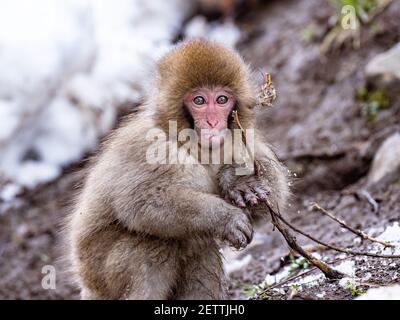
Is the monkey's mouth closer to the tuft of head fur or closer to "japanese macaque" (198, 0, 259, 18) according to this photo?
the tuft of head fur

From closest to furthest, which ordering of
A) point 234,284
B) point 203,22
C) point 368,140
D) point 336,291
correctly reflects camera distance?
point 336,291
point 234,284
point 368,140
point 203,22

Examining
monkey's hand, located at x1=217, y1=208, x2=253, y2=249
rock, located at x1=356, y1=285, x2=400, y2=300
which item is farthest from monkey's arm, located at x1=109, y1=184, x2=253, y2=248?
rock, located at x1=356, y1=285, x2=400, y2=300

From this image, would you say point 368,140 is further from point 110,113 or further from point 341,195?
point 110,113

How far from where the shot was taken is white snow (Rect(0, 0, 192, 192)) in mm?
8391

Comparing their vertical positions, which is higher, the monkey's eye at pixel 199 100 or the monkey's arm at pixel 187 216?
the monkey's eye at pixel 199 100

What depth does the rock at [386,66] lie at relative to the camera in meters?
7.63

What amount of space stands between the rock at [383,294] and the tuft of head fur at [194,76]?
135 cm

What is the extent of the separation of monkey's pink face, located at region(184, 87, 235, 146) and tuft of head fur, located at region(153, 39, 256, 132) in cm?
4

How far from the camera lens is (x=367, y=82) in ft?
25.9

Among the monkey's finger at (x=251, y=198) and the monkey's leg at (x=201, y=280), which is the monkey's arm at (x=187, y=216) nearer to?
the monkey's finger at (x=251, y=198)

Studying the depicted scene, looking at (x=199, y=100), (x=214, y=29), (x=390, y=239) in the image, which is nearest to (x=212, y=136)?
(x=199, y=100)

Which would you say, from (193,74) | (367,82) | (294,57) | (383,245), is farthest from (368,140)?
(193,74)

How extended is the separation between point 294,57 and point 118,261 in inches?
203

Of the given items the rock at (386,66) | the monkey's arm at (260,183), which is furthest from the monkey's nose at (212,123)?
the rock at (386,66)
